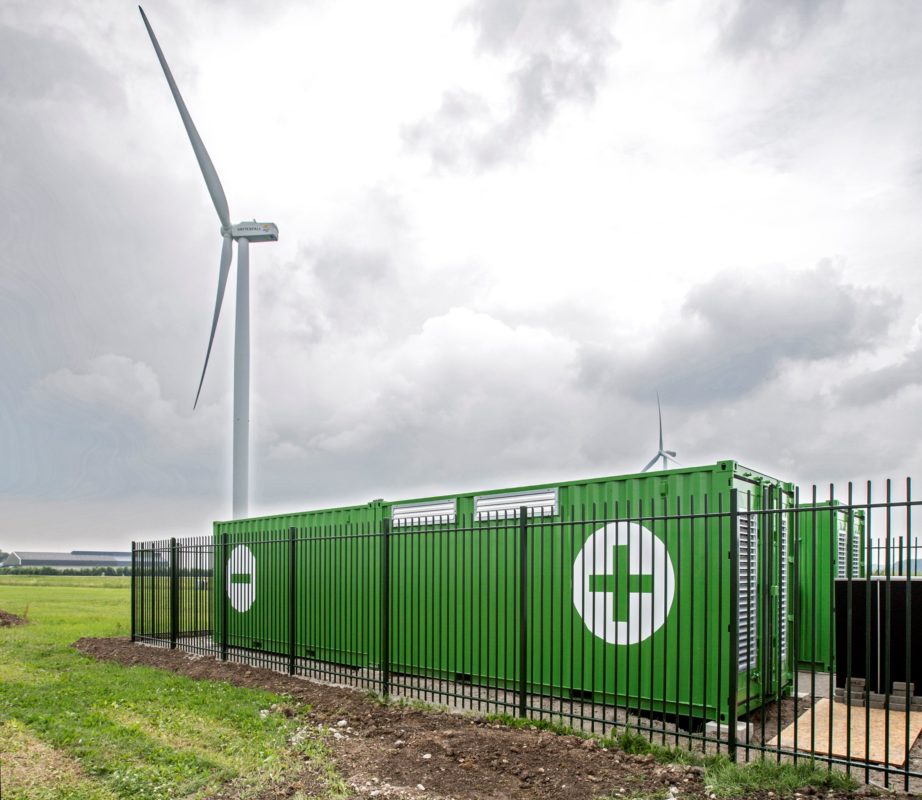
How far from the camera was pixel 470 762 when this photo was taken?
6.94m

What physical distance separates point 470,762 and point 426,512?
5386 millimetres

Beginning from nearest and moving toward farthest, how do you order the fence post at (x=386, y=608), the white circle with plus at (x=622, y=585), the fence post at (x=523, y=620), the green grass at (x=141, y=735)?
1. the green grass at (x=141, y=735)
2. the fence post at (x=523, y=620)
3. the white circle with plus at (x=622, y=585)
4. the fence post at (x=386, y=608)

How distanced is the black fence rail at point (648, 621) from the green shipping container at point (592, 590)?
4 cm

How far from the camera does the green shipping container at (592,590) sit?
26.6 ft

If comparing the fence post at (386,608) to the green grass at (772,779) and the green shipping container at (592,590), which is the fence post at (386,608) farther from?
the green grass at (772,779)

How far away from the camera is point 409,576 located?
12.0m

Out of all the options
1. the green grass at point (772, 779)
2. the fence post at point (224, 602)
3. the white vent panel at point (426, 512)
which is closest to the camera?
the green grass at point (772, 779)

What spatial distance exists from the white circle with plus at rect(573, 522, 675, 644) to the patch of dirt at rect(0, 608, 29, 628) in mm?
17413

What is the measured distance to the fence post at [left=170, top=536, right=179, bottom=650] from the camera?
16.5m

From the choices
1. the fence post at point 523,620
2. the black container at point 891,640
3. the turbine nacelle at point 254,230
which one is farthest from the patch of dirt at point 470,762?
the turbine nacelle at point 254,230

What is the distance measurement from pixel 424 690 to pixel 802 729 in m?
4.35

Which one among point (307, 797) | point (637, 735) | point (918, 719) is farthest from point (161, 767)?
point (918, 719)

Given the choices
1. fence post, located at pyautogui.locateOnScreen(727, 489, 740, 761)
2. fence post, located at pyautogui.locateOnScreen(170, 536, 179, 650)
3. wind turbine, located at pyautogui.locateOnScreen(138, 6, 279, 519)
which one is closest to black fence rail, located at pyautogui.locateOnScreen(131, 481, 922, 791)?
fence post, located at pyautogui.locateOnScreen(727, 489, 740, 761)

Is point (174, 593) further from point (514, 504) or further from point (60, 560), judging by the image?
point (60, 560)
